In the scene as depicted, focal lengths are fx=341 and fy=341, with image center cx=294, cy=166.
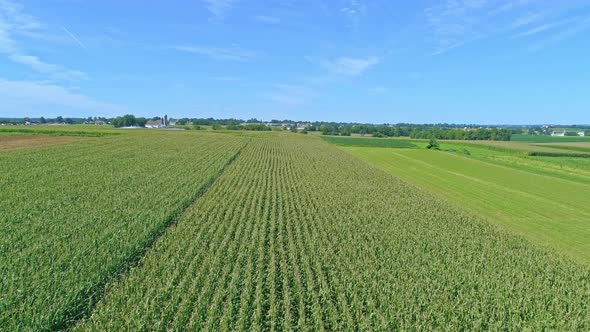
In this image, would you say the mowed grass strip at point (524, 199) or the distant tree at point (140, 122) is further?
the distant tree at point (140, 122)

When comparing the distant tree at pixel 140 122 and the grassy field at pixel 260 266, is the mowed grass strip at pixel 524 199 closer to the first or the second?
the grassy field at pixel 260 266

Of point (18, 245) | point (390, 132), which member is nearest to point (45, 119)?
point (390, 132)

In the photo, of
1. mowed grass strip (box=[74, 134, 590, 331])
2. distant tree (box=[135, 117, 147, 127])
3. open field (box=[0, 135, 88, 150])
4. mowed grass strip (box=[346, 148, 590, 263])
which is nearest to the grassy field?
mowed grass strip (box=[74, 134, 590, 331])

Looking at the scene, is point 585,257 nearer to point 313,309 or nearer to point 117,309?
point 313,309

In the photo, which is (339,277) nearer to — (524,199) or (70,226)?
(70,226)

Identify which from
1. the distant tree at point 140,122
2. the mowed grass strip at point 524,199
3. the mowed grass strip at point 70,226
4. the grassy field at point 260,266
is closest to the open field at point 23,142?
the mowed grass strip at point 70,226

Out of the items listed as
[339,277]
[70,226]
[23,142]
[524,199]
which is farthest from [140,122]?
[339,277]
